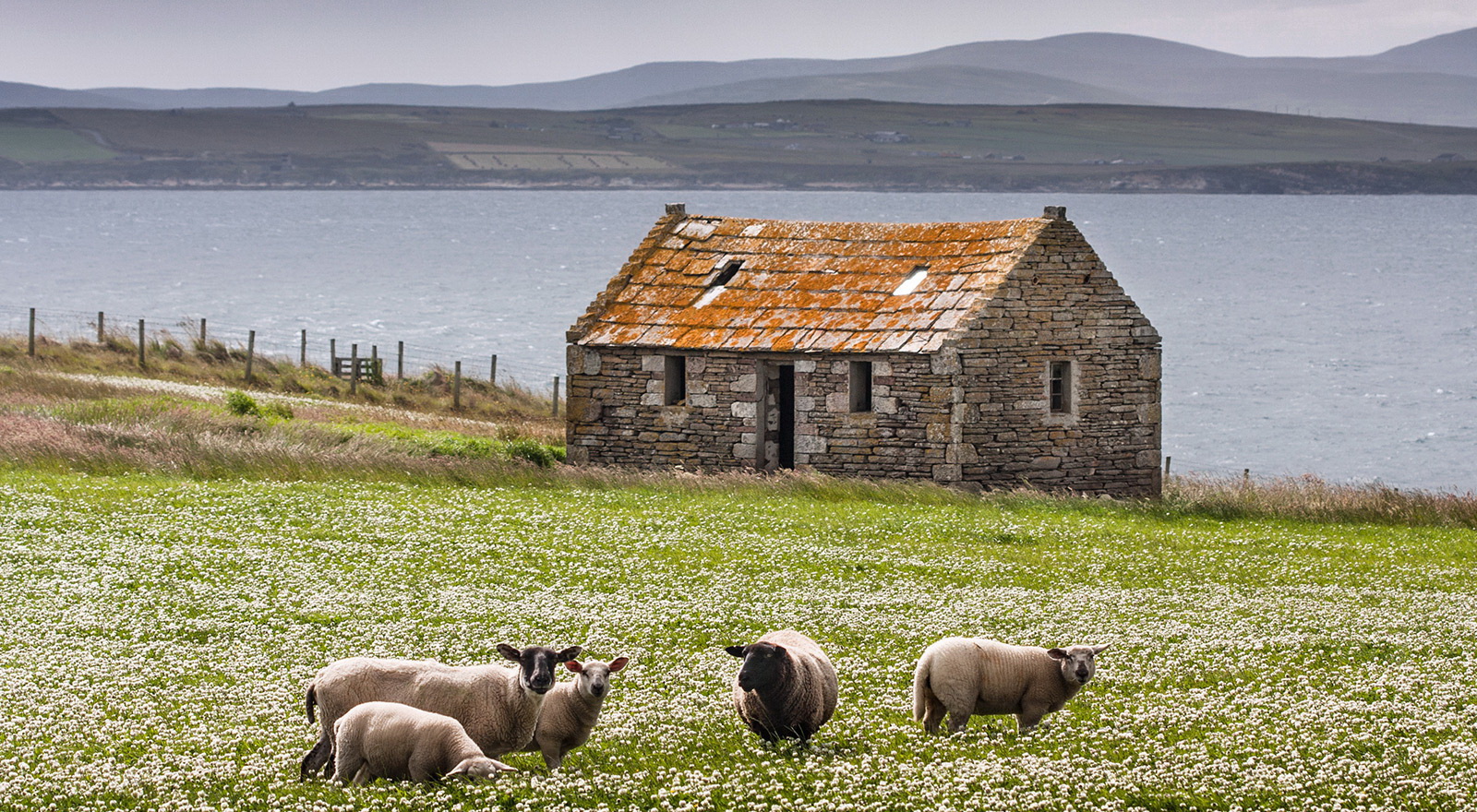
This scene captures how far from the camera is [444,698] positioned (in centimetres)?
1303

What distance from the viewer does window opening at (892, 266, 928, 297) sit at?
117ft

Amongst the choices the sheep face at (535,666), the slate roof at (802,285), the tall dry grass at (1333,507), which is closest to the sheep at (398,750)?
the sheep face at (535,666)

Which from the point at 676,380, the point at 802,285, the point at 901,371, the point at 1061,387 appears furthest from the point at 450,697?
the point at 802,285

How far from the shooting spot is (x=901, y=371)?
33406 millimetres

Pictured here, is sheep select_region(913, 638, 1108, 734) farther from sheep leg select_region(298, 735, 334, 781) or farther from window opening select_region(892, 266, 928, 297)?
window opening select_region(892, 266, 928, 297)

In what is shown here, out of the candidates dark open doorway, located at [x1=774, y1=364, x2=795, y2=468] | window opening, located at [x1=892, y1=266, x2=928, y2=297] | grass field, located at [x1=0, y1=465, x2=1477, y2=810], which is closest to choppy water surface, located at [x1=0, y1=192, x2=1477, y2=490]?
window opening, located at [x1=892, y1=266, x2=928, y2=297]

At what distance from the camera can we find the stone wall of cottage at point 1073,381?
3359cm

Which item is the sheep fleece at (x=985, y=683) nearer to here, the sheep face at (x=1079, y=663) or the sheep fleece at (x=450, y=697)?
the sheep face at (x=1079, y=663)

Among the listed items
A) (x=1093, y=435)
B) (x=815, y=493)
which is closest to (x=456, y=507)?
(x=815, y=493)

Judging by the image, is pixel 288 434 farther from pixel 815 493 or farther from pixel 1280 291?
pixel 1280 291

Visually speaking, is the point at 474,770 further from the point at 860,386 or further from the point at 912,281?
the point at 912,281

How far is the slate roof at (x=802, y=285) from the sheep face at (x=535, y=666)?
21.0 m

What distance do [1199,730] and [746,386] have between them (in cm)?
2119

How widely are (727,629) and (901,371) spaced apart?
51.0 ft
